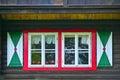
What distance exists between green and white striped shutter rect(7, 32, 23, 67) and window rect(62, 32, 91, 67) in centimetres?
144

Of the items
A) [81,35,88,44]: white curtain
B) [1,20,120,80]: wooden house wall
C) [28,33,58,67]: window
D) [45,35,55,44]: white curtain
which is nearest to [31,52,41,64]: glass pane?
[28,33,58,67]: window

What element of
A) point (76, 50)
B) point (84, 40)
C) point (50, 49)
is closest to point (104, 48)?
point (84, 40)

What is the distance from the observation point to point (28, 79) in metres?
12.0

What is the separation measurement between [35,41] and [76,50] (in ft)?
4.64

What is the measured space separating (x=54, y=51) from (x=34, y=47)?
2.26 ft

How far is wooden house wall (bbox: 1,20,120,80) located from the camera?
11.9m

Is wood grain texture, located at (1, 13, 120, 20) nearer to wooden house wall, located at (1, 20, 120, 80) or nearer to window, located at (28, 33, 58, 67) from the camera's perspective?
wooden house wall, located at (1, 20, 120, 80)

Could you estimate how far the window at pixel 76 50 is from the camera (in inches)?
474

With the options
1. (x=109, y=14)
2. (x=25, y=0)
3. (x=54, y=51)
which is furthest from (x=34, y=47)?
(x=109, y=14)

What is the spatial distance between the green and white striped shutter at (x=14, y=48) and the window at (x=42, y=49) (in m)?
0.32

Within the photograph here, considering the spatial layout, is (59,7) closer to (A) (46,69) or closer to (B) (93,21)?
(B) (93,21)

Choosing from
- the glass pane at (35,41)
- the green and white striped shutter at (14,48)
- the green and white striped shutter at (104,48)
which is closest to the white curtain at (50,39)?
the glass pane at (35,41)

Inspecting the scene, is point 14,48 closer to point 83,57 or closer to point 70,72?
point 70,72

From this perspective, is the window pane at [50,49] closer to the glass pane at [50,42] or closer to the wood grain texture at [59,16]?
the glass pane at [50,42]
